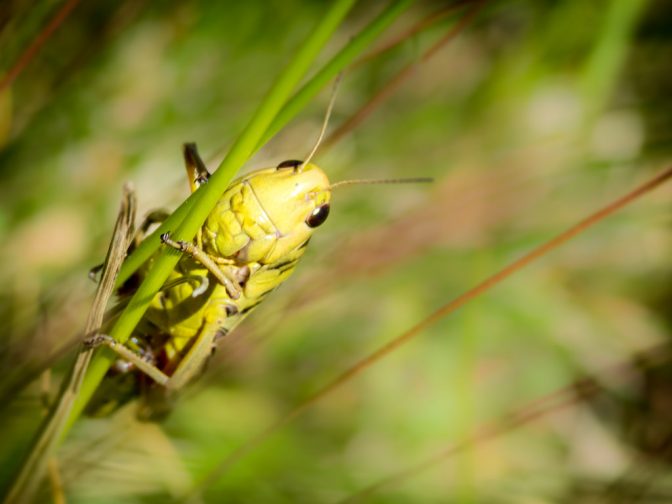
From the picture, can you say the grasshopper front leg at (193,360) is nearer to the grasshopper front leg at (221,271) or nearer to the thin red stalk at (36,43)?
the grasshopper front leg at (221,271)

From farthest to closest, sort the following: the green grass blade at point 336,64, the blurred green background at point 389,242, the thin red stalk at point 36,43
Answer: the blurred green background at point 389,242 < the thin red stalk at point 36,43 < the green grass blade at point 336,64

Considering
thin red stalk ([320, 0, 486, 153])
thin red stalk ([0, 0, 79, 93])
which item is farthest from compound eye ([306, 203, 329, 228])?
thin red stalk ([0, 0, 79, 93])

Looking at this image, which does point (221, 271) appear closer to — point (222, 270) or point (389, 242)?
point (222, 270)

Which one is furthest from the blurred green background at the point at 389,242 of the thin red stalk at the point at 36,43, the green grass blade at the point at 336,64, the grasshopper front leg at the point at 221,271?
the green grass blade at the point at 336,64

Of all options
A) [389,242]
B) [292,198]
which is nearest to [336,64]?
[292,198]

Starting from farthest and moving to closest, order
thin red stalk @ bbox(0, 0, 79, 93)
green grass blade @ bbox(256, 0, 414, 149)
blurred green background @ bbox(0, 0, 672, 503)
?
blurred green background @ bbox(0, 0, 672, 503) → thin red stalk @ bbox(0, 0, 79, 93) → green grass blade @ bbox(256, 0, 414, 149)

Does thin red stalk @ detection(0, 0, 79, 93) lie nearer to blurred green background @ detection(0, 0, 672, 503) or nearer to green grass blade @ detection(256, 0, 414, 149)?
blurred green background @ detection(0, 0, 672, 503)
